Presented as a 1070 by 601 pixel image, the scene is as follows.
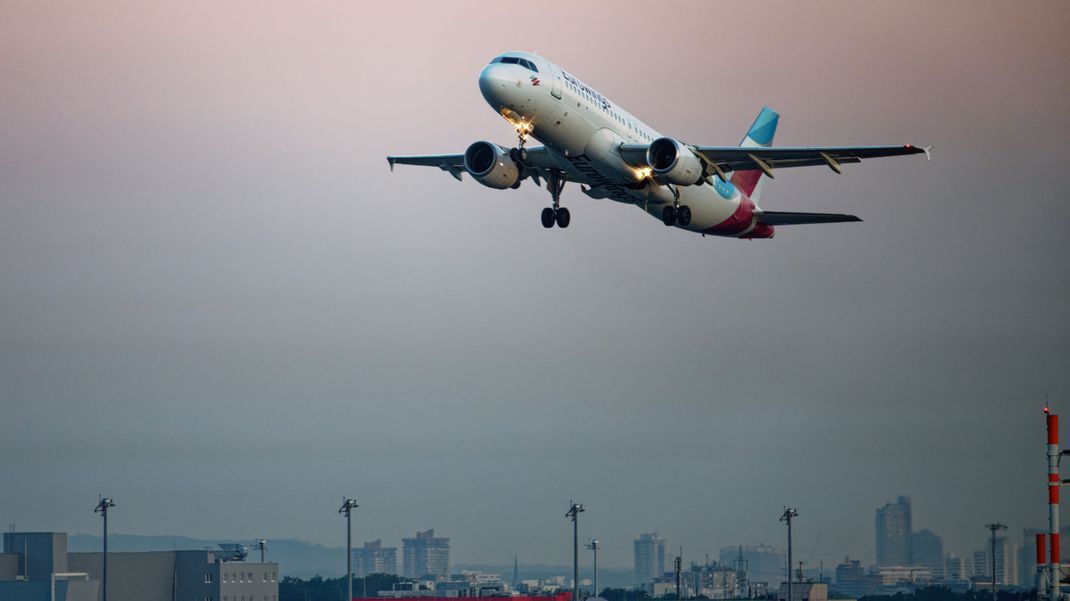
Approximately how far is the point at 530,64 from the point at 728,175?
66.8 feet

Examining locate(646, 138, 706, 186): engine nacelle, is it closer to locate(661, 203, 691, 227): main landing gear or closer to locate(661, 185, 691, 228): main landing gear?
locate(661, 185, 691, 228): main landing gear

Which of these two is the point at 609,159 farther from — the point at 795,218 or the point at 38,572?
the point at 38,572

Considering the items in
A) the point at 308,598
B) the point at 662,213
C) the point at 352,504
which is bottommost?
the point at 308,598

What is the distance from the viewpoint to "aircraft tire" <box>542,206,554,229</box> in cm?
7669

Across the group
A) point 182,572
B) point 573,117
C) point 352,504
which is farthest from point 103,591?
point 573,117

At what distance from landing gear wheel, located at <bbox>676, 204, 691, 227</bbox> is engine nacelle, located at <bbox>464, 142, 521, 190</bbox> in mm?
8421

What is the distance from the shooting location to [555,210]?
76625 mm

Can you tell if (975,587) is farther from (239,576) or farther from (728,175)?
(728,175)

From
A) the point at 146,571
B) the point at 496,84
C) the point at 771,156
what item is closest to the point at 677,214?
the point at 771,156

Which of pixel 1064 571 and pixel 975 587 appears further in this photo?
pixel 975 587

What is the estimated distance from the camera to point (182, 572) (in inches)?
4843

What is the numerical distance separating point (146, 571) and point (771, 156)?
70049 mm

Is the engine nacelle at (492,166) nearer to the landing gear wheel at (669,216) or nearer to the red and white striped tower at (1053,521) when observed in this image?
the landing gear wheel at (669,216)

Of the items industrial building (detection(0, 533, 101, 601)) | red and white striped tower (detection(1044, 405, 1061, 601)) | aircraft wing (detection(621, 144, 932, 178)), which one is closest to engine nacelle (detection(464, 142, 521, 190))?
aircraft wing (detection(621, 144, 932, 178))
